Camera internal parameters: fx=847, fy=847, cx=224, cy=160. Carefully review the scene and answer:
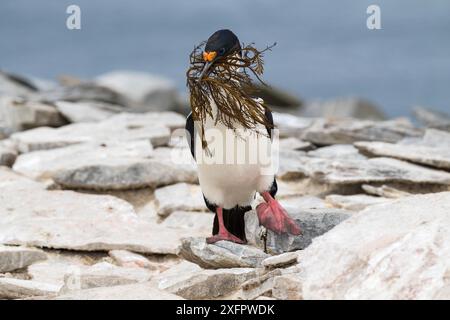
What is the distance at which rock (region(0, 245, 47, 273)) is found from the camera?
7340 millimetres

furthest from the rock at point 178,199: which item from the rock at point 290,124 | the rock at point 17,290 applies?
the rock at point 290,124

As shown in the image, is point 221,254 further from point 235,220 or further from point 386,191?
point 386,191

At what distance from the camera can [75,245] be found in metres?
8.04

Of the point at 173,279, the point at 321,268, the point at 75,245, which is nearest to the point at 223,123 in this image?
the point at 173,279

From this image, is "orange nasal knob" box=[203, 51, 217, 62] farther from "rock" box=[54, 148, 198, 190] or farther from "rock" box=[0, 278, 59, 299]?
"rock" box=[54, 148, 198, 190]

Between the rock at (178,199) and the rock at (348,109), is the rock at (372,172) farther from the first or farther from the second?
the rock at (348,109)

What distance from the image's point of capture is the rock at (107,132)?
12656 mm

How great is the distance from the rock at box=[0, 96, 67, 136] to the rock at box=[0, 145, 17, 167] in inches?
90.7

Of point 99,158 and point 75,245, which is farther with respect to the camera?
point 99,158

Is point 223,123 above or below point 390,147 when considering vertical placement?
above

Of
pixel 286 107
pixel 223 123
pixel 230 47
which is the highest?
pixel 230 47

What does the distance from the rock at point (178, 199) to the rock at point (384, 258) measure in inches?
161
